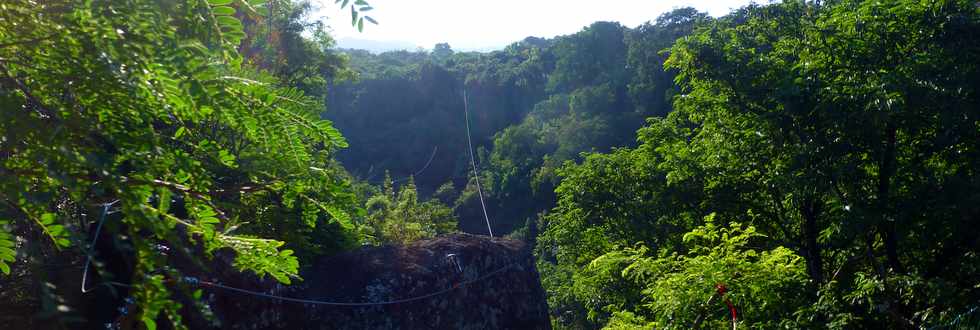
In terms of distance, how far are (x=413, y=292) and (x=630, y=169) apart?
5.93m

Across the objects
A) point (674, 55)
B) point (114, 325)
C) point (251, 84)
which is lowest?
point (114, 325)

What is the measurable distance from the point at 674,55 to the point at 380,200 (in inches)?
402

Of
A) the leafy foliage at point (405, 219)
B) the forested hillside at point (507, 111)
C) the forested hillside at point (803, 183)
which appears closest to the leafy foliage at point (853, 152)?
the forested hillside at point (803, 183)

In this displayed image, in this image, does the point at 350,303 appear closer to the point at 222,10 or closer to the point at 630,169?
the point at 222,10

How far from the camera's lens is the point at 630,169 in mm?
11867

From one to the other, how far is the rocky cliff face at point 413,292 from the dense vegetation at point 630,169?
51 cm

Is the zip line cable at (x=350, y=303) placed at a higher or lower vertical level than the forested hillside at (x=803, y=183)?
lower

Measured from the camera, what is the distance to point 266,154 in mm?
3023

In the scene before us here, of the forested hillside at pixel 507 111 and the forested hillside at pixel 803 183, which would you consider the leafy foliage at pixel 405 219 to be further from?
the forested hillside at pixel 507 111

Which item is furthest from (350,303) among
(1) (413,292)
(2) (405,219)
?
(2) (405,219)

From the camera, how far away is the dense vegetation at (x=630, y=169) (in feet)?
6.96

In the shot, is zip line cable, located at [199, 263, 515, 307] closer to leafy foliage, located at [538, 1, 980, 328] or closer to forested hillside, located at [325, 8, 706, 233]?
leafy foliage, located at [538, 1, 980, 328]

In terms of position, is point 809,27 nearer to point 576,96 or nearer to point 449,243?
point 449,243

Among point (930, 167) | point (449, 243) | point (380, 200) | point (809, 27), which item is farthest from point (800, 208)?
point (380, 200)
